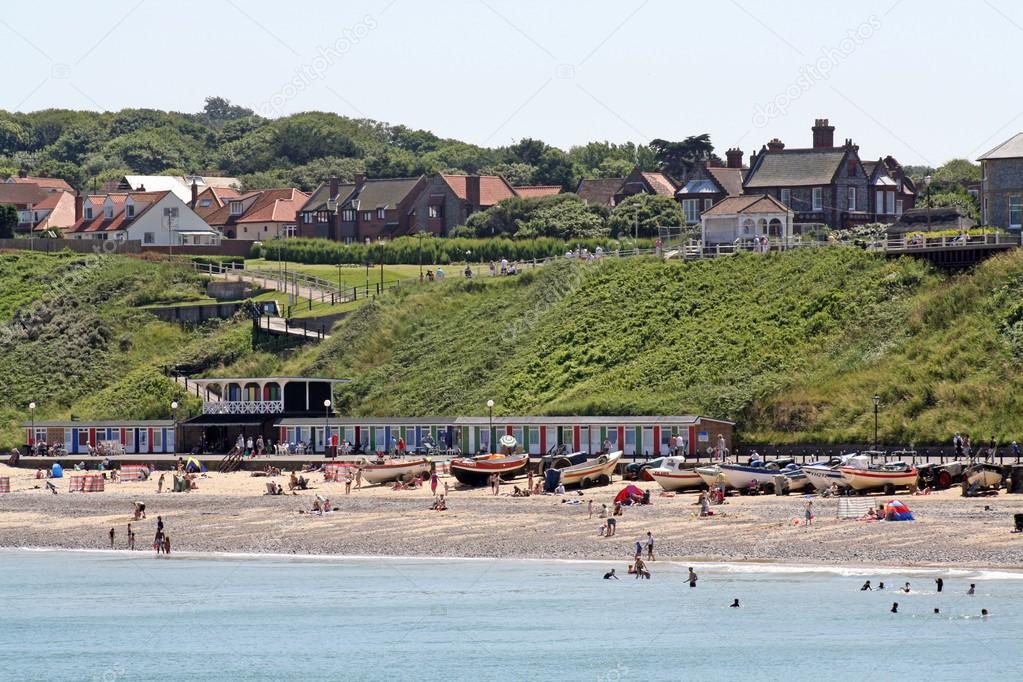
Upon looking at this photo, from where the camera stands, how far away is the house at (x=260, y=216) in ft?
465

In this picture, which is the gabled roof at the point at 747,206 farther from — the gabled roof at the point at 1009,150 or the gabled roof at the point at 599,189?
the gabled roof at the point at 599,189

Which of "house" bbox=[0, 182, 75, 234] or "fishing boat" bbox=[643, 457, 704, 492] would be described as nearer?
"fishing boat" bbox=[643, 457, 704, 492]

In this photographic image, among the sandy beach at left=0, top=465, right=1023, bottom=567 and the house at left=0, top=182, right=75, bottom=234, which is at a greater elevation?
the house at left=0, top=182, right=75, bottom=234

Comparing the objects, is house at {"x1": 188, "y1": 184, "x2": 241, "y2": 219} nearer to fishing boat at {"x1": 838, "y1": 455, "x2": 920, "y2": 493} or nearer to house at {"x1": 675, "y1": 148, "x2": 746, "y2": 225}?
house at {"x1": 675, "y1": 148, "x2": 746, "y2": 225}

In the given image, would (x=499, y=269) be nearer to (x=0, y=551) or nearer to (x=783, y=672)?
(x=0, y=551)

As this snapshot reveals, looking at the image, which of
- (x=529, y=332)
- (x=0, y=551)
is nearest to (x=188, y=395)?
(x=529, y=332)

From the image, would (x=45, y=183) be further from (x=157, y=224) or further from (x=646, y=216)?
(x=646, y=216)

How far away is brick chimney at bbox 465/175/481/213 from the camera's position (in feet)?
453

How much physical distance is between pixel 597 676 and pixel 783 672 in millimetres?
4476

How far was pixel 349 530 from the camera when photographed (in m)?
56.0

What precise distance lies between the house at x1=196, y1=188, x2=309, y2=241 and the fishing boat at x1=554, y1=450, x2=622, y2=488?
8177 centimetres

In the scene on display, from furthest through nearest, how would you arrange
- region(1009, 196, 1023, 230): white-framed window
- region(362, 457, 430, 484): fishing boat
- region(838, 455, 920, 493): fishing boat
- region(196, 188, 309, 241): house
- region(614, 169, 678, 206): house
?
region(196, 188, 309, 241): house
region(614, 169, 678, 206): house
region(1009, 196, 1023, 230): white-framed window
region(362, 457, 430, 484): fishing boat
region(838, 455, 920, 493): fishing boat

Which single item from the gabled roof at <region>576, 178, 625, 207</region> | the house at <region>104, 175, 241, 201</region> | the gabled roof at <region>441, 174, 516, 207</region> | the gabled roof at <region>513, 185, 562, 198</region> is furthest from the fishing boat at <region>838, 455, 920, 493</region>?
the house at <region>104, 175, 241, 201</region>

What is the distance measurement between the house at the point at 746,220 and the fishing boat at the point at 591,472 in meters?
36.7
